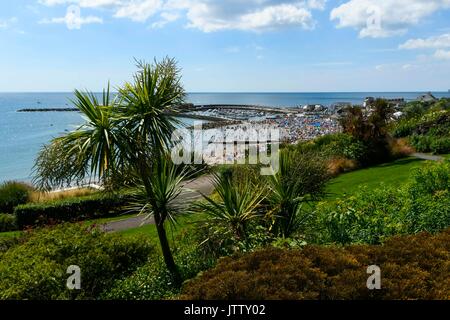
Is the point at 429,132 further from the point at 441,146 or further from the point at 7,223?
the point at 7,223

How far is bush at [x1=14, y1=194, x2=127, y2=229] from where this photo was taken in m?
19.9

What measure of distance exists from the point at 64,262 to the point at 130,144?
2.18 metres

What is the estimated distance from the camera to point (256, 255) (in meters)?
4.75

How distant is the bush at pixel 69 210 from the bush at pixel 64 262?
11601mm

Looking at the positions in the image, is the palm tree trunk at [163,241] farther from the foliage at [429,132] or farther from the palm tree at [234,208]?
the foliage at [429,132]

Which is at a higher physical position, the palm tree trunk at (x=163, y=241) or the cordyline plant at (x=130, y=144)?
the cordyline plant at (x=130, y=144)

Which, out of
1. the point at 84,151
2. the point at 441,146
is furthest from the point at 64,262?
the point at 441,146

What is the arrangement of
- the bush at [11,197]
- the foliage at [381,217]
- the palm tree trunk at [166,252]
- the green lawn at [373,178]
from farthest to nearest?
1. the bush at [11,197]
2. the green lawn at [373,178]
3. the palm tree trunk at [166,252]
4. the foliage at [381,217]

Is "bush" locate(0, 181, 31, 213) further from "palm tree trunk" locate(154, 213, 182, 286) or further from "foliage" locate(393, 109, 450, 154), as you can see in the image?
"foliage" locate(393, 109, 450, 154)

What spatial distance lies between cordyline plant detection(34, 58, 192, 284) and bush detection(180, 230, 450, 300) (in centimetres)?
290

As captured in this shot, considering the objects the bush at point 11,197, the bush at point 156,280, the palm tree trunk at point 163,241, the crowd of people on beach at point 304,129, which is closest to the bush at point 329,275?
the bush at point 156,280

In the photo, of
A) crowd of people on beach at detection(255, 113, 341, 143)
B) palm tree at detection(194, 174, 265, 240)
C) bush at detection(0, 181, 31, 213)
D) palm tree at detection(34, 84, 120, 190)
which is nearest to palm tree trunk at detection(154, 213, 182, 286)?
palm tree at detection(194, 174, 265, 240)

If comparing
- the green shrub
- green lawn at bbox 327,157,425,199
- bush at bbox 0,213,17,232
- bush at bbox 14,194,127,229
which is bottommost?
bush at bbox 0,213,17,232

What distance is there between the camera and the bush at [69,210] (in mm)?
19922
